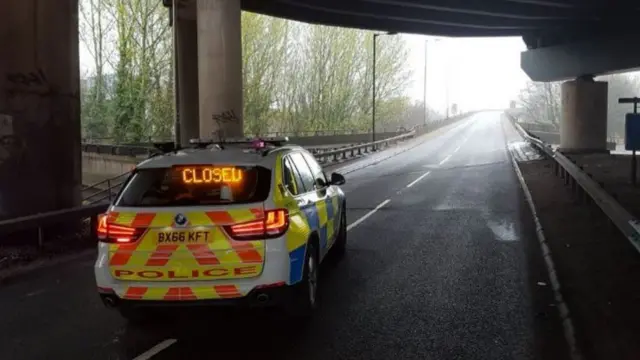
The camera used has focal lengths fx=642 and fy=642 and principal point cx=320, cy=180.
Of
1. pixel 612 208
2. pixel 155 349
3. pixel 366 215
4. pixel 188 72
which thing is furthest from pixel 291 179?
pixel 188 72

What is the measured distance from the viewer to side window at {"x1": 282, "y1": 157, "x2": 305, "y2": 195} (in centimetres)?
628

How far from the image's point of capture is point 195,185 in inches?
232

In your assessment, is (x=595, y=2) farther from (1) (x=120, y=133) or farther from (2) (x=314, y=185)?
(1) (x=120, y=133)

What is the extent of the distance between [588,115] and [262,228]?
30522mm

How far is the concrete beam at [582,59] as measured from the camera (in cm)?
2695

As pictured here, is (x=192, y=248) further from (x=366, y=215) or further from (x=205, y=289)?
(x=366, y=215)

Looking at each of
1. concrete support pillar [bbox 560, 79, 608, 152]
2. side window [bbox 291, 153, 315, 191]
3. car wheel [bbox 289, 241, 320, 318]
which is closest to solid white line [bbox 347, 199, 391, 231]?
side window [bbox 291, 153, 315, 191]

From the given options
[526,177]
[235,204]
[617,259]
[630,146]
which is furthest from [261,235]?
[526,177]

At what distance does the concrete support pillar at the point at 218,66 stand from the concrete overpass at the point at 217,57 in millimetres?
32

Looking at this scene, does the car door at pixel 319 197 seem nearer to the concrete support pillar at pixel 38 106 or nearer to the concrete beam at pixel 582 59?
the concrete support pillar at pixel 38 106

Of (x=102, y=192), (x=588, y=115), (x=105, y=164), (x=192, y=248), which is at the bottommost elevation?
(x=102, y=192)

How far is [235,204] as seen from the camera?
5488mm

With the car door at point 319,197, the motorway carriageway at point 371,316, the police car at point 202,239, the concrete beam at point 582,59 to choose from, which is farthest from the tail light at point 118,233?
the concrete beam at point 582,59

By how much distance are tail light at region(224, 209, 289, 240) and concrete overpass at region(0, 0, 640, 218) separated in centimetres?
629
